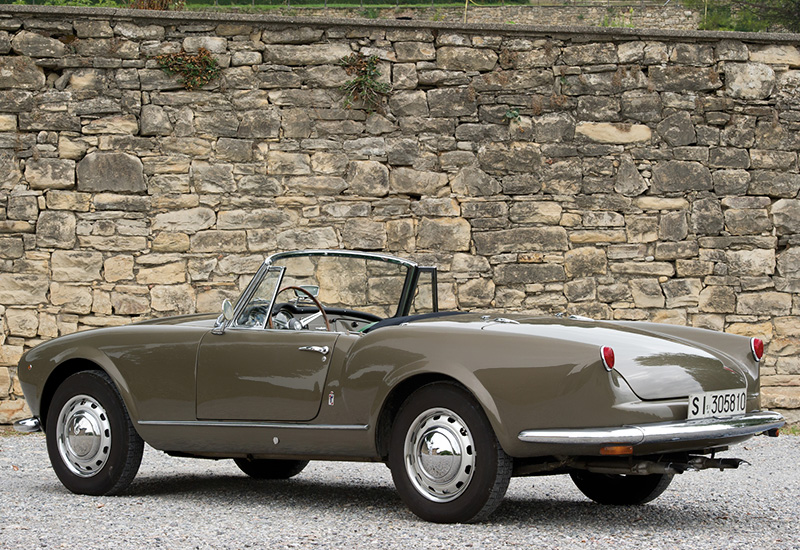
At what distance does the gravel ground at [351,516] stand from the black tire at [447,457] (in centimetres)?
11

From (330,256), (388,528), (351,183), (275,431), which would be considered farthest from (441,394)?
(351,183)

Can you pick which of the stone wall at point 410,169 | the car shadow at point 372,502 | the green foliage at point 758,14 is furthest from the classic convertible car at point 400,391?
the green foliage at point 758,14

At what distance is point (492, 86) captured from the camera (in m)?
9.48

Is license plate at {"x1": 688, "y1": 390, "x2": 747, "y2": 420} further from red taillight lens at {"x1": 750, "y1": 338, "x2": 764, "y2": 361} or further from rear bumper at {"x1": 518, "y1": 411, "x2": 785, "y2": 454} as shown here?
red taillight lens at {"x1": 750, "y1": 338, "x2": 764, "y2": 361}

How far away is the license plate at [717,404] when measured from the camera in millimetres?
4156

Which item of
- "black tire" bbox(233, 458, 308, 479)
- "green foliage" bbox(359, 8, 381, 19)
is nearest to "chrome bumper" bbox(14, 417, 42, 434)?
"black tire" bbox(233, 458, 308, 479)

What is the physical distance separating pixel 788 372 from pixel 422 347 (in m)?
6.33

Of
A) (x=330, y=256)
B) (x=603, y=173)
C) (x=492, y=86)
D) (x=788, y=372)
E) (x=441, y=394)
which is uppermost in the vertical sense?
(x=492, y=86)

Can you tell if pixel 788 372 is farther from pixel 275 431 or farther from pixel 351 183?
pixel 275 431

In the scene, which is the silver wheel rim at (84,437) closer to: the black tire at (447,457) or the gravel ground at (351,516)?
the gravel ground at (351,516)

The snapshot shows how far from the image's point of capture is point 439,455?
425 cm

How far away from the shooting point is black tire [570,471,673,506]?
16.7 feet

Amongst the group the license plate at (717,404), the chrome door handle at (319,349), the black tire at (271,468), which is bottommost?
the black tire at (271,468)

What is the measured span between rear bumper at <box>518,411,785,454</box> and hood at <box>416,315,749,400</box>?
147 millimetres
